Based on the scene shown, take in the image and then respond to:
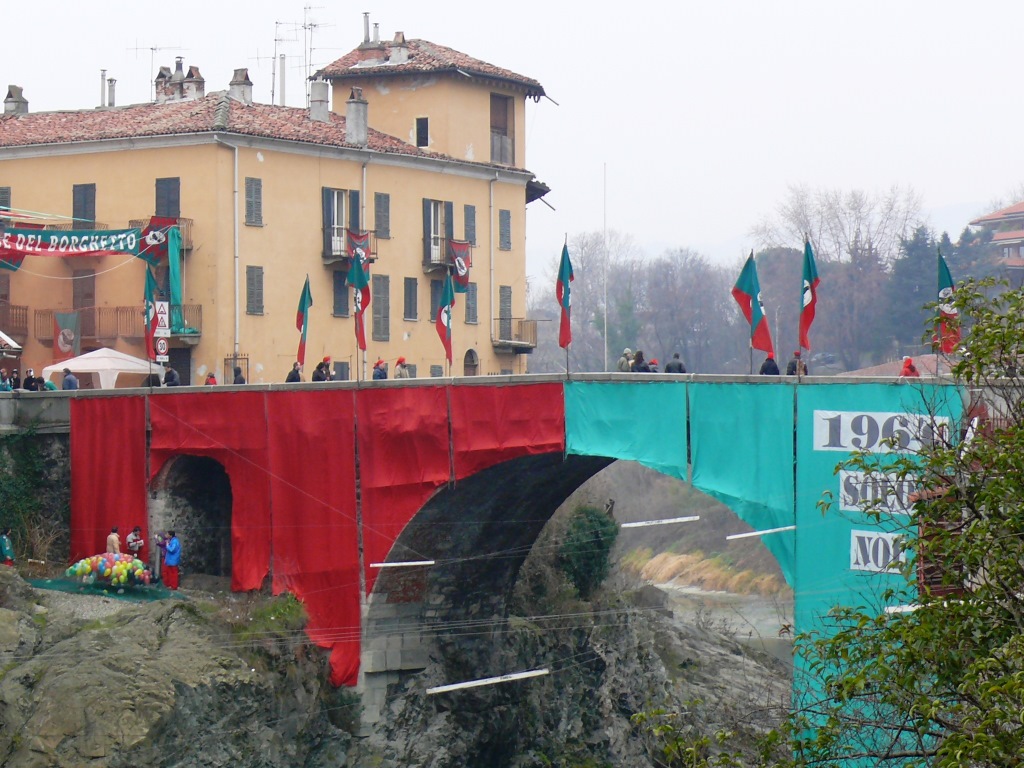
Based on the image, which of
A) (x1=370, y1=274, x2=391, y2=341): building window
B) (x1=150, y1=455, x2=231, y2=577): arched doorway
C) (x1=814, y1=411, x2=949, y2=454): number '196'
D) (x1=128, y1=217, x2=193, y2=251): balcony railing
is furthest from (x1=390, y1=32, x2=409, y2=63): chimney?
(x1=814, y1=411, x2=949, y2=454): number '196'

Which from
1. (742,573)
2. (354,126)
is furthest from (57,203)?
(742,573)

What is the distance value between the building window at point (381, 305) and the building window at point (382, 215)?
1.35 m

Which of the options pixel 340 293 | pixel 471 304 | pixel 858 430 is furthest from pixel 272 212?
pixel 858 430

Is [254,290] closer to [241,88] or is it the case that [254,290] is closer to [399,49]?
[241,88]

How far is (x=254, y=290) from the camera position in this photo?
51.3 metres

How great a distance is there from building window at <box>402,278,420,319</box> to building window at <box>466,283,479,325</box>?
2.41 meters

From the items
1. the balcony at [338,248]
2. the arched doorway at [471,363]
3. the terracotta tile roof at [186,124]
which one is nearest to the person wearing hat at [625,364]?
the balcony at [338,248]

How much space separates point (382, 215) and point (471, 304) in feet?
16.6

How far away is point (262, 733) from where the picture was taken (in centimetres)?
3750

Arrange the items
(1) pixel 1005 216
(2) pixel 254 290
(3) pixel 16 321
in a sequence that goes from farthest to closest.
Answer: (1) pixel 1005 216 → (3) pixel 16 321 → (2) pixel 254 290

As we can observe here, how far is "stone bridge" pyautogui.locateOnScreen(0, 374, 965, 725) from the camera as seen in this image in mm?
30500

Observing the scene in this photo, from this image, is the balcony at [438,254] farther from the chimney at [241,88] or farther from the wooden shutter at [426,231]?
the chimney at [241,88]

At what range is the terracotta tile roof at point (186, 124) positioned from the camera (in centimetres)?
5169

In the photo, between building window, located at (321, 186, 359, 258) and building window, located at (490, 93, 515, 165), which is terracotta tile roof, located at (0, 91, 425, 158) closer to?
building window, located at (321, 186, 359, 258)
